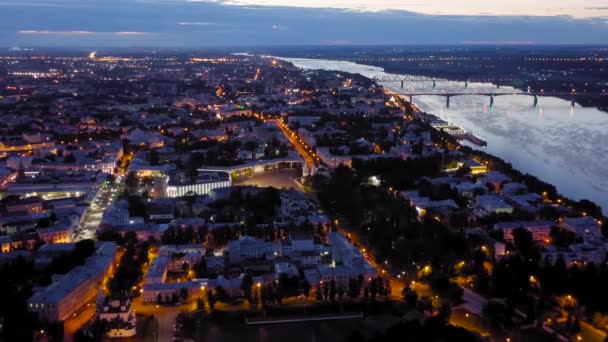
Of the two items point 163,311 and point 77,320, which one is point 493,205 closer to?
point 163,311

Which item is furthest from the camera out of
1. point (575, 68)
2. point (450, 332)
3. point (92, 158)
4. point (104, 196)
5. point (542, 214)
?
point (575, 68)

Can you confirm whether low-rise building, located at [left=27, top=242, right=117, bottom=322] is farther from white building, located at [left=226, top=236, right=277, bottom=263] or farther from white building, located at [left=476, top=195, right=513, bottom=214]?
white building, located at [left=476, top=195, right=513, bottom=214]

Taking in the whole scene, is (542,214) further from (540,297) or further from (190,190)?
(190,190)

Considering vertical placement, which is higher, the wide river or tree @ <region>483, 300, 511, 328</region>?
the wide river

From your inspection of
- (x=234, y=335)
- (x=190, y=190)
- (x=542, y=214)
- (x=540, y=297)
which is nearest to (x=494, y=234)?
(x=542, y=214)

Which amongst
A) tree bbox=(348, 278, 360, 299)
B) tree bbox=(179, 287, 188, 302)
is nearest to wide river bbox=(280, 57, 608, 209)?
tree bbox=(348, 278, 360, 299)

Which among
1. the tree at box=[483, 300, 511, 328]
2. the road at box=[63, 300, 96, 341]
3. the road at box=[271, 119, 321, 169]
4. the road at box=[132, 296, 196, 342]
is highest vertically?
the road at box=[271, 119, 321, 169]

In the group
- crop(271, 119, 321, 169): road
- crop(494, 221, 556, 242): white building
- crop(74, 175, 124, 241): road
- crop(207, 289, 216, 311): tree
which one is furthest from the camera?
crop(271, 119, 321, 169): road

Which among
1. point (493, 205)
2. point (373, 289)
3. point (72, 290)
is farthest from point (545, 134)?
point (72, 290)

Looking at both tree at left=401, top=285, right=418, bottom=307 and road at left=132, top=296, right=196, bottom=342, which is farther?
tree at left=401, top=285, right=418, bottom=307

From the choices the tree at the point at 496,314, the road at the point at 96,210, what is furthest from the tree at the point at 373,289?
the road at the point at 96,210
